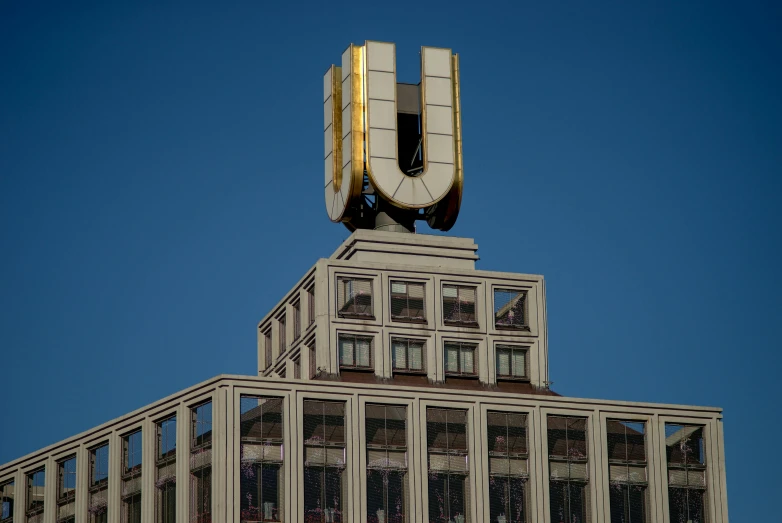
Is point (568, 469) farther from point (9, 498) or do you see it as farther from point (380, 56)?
point (9, 498)

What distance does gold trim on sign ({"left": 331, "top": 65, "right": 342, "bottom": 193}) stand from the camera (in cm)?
15512

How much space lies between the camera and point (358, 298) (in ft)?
486

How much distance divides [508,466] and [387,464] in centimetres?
902

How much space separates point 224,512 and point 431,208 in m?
34.5

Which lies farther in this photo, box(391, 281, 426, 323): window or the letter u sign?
the letter u sign

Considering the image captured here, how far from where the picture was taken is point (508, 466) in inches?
5517

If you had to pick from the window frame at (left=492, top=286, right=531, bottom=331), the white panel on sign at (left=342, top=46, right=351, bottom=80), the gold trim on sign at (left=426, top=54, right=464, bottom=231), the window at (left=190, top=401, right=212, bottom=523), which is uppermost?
the white panel on sign at (left=342, top=46, right=351, bottom=80)

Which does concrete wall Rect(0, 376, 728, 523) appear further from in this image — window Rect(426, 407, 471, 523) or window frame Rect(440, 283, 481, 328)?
window frame Rect(440, 283, 481, 328)

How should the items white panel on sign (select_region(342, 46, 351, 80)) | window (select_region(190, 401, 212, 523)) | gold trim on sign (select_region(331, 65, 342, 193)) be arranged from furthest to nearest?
gold trim on sign (select_region(331, 65, 342, 193)) → white panel on sign (select_region(342, 46, 351, 80)) → window (select_region(190, 401, 212, 523))

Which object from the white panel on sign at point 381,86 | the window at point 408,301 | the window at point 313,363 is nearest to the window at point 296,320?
the window at point 313,363

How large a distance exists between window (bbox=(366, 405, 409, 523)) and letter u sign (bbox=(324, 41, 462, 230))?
19.9 m

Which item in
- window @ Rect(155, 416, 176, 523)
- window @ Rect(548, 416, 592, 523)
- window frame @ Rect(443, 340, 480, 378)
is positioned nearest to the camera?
window @ Rect(155, 416, 176, 523)

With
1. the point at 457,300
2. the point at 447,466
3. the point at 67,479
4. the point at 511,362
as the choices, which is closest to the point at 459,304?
the point at 457,300

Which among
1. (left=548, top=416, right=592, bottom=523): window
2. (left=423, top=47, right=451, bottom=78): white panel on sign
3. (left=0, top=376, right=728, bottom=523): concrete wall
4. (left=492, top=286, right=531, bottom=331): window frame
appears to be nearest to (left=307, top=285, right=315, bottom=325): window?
(left=0, top=376, right=728, bottom=523): concrete wall
